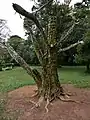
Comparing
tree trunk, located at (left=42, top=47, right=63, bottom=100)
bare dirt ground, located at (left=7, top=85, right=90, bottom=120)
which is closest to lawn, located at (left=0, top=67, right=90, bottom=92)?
bare dirt ground, located at (left=7, top=85, right=90, bottom=120)

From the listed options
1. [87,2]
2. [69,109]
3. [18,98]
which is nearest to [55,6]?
[87,2]

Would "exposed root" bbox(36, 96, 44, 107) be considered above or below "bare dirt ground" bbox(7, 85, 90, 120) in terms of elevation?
above

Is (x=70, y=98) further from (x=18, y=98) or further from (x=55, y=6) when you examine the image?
(x=55, y=6)

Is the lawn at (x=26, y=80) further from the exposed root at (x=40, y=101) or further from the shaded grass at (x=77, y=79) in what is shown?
the exposed root at (x=40, y=101)

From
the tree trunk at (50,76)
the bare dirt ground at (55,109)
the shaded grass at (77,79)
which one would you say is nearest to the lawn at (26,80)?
the shaded grass at (77,79)

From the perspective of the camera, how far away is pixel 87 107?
853cm

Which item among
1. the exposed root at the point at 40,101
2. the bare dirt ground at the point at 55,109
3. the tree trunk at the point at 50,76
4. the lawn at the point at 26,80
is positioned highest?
the tree trunk at the point at 50,76

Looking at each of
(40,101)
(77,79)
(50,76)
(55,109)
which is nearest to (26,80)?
(77,79)

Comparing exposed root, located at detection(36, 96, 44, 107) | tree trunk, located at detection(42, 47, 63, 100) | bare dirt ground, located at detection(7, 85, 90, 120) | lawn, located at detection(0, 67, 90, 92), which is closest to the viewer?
bare dirt ground, located at detection(7, 85, 90, 120)

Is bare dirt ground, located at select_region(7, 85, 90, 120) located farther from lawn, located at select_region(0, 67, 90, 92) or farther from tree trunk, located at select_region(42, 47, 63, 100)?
lawn, located at select_region(0, 67, 90, 92)

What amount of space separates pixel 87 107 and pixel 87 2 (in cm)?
736

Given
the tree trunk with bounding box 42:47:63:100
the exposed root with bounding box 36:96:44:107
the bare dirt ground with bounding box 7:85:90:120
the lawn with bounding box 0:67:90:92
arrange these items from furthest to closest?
the lawn with bounding box 0:67:90:92, the tree trunk with bounding box 42:47:63:100, the exposed root with bounding box 36:96:44:107, the bare dirt ground with bounding box 7:85:90:120

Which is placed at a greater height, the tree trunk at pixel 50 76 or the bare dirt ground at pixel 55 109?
the tree trunk at pixel 50 76

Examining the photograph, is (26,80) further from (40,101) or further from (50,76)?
(40,101)
